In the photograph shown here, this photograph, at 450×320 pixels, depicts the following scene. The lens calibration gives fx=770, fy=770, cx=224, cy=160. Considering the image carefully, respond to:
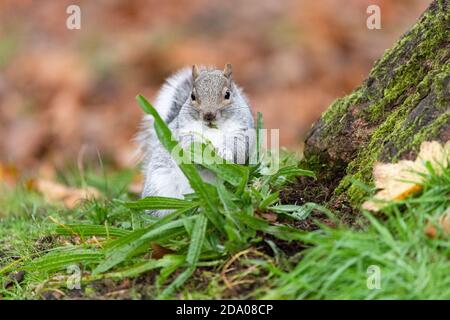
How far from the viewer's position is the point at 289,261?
8.36 feet

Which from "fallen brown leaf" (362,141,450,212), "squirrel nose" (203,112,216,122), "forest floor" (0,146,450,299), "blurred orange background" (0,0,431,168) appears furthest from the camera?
"blurred orange background" (0,0,431,168)

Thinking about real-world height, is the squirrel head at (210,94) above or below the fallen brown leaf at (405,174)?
above

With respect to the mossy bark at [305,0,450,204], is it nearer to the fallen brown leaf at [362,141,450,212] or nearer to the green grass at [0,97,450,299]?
the fallen brown leaf at [362,141,450,212]

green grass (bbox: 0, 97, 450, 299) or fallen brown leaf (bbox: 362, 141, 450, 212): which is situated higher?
fallen brown leaf (bbox: 362, 141, 450, 212)

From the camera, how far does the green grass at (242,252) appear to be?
2.32 metres

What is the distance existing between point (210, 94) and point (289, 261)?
118cm

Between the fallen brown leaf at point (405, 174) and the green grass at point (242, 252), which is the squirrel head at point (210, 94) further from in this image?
the fallen brown leaf at point (405, 174)

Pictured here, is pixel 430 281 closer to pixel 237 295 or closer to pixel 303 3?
pixel 237 295

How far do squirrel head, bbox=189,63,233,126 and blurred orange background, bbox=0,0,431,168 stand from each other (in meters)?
3.53

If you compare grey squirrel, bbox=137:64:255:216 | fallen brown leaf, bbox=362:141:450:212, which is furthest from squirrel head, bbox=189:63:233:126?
fallen brown leaf, bbox=362:141:450:212

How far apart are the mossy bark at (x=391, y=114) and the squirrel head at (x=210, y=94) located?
44 cm

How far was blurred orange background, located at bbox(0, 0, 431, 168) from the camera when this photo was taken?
294 inches

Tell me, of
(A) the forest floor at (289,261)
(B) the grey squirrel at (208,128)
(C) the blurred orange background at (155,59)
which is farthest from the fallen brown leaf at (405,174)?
(C) the blurred orange background at (155,59)
